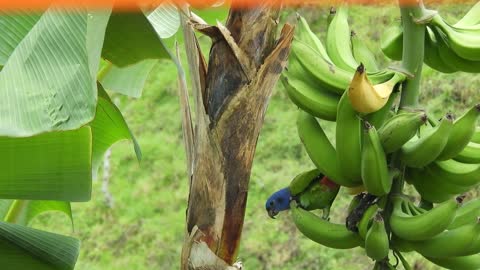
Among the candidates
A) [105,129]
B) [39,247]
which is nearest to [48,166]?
[39,247]

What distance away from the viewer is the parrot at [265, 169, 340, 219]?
1.22 m

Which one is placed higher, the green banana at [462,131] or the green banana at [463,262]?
the green banana at [462,131]

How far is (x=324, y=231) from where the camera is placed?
121cm

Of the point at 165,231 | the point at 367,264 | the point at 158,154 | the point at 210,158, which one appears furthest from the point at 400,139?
the point at 158,154

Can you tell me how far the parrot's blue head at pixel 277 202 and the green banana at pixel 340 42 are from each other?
191mm

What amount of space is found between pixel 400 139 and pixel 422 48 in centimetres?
12

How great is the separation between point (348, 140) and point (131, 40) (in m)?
0.30

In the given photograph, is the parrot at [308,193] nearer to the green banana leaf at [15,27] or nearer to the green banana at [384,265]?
the green banana at [384,265]

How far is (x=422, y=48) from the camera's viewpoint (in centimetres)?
112

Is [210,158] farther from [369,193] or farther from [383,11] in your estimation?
[383,11]

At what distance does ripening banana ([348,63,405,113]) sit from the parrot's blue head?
0.21 meters

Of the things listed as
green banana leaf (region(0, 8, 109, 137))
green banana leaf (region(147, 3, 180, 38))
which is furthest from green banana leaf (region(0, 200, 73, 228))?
green banana leaf (region(0, 8, 109, 137))

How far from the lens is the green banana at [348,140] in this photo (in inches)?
42.9

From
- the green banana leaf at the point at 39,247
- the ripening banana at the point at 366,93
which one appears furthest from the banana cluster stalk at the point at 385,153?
the green banana leaf at the point at 39,247
